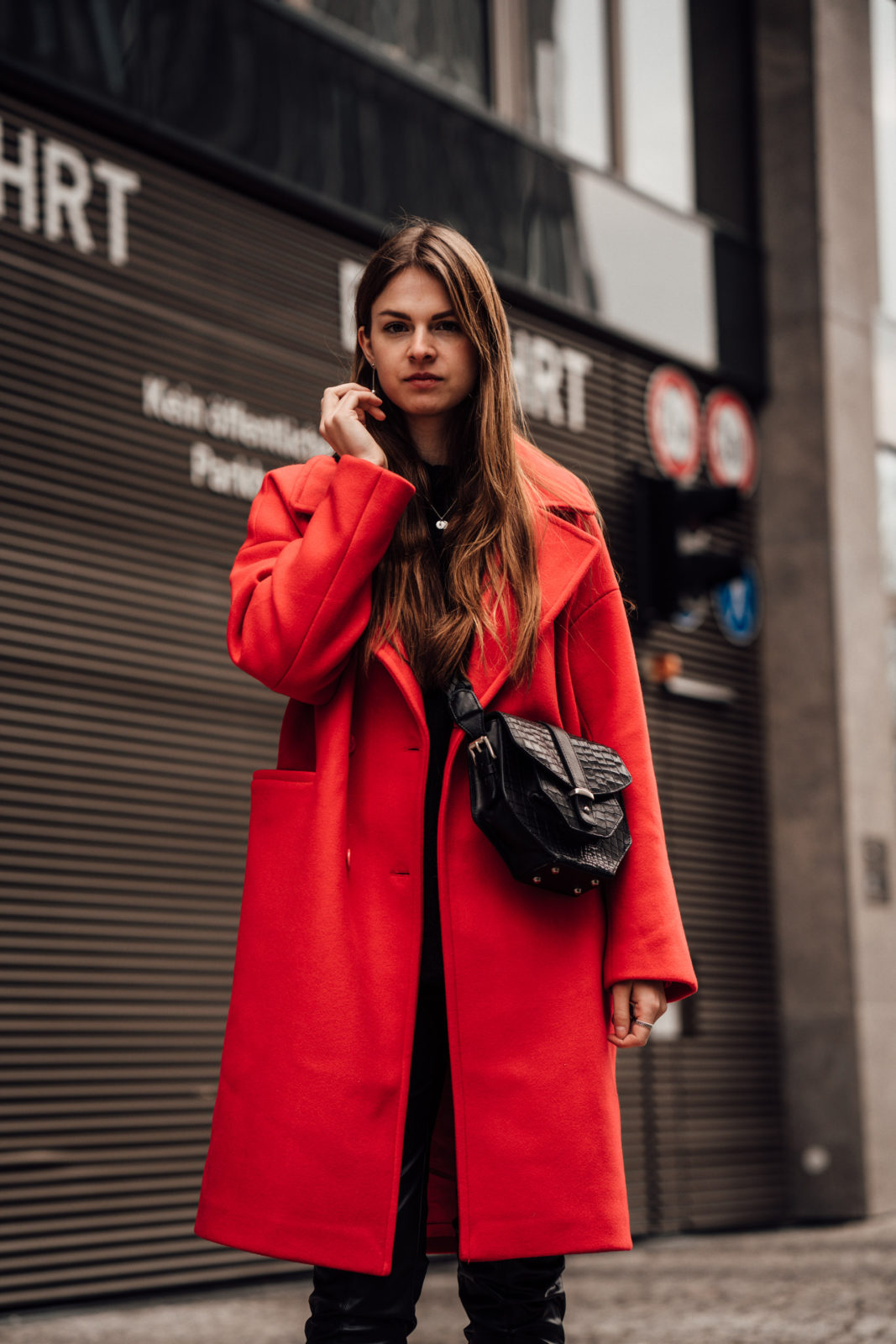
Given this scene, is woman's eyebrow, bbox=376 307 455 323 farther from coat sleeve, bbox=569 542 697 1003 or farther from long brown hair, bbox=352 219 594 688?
coat sleeve, bbox=569 542 697 1003

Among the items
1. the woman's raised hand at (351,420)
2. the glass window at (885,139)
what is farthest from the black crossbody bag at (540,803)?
the glass window at (885,139)

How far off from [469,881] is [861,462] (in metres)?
8.23

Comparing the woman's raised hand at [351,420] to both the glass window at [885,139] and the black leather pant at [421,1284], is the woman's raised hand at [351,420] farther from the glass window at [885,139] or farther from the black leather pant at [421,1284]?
the glass window at [885,139]

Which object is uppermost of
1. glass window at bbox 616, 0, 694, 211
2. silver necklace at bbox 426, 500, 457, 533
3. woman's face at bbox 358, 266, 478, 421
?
glass window at bbox 616, 0, 694, 211

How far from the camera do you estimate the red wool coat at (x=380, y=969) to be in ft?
7.70

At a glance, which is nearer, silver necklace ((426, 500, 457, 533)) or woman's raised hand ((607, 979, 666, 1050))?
woman's raised hand ((607, 979, 666, 1050))

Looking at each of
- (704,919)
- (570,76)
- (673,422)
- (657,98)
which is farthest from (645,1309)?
(657,98)

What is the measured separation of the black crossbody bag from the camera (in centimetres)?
Result: 234

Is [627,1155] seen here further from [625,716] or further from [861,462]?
[625,716]

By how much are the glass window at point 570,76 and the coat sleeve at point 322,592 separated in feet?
22.3

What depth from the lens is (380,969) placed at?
7.82ft

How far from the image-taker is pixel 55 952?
5.59 m

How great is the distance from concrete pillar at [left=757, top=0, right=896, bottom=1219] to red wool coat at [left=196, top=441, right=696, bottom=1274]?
23.8 feet

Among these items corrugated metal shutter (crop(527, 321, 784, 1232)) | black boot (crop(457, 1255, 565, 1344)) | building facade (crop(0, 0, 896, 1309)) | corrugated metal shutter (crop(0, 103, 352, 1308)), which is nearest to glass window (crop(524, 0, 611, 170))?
building facade (crop(0, 0, 896, 1309))
